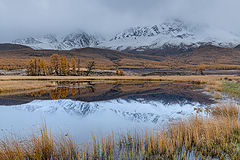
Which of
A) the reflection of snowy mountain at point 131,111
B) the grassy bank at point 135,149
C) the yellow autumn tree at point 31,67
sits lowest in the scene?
the reflection of snowy mountain at point 131,111

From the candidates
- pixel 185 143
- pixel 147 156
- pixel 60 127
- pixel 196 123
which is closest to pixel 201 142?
pixel 185 143

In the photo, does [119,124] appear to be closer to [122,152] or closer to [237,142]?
[122,152]

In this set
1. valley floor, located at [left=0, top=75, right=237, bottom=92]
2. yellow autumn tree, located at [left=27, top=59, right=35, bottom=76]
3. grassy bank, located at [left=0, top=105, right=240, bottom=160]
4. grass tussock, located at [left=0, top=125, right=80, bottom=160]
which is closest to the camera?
grass tussock, located at [left=0, top=125, right=80, bottom=160]

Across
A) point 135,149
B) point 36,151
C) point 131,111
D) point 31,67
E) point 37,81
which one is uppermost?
point 31,67

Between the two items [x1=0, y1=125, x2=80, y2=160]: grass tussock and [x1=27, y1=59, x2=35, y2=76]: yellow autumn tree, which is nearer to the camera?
[x1=0, y1=125, x2=80, y2=160]: grass tussock

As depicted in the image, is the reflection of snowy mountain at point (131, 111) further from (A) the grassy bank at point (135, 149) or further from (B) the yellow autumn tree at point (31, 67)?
(B) the yellow autumn tree at point (31, 67)

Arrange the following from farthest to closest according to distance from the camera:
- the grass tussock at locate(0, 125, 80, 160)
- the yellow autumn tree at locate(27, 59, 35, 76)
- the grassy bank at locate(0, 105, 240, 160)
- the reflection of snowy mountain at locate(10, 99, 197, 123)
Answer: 1. the yellow autumn tree at locate(27, 59, 35, 76)
2. the reflection of snowy mountain at locate(10, 99, 197, 123)
3. the grassy bank at locate(0, 105, 240, 160)
4. the grass tussock at locate(0, 125, 80, 160)

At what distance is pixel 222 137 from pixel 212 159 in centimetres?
154

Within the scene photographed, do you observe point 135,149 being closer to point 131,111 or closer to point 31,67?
point 131,111

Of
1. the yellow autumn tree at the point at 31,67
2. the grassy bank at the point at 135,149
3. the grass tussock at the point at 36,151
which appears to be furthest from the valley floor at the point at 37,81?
the grassy bank at the point at 135,149

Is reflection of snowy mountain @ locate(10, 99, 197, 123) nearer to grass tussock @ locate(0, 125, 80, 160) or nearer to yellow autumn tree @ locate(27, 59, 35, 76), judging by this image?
grass tussock @ locate(0, 125, 80, 160)

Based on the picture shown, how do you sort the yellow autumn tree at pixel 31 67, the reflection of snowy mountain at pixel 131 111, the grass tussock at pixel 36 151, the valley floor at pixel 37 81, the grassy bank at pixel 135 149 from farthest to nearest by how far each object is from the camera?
the yellow autumn tree at pixel 31 67
the valley floor at pixel 37 81
the reflection of snowy mountain at pixel 131 111
the grassy bank at pixel 135 149
the grass tussock at pixel 36 151

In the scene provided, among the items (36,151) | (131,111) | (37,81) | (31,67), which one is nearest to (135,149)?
(36,151)

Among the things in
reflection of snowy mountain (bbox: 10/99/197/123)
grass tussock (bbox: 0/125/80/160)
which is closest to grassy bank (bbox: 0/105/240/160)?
grass tussock (bbox: 0/125/80/160)
